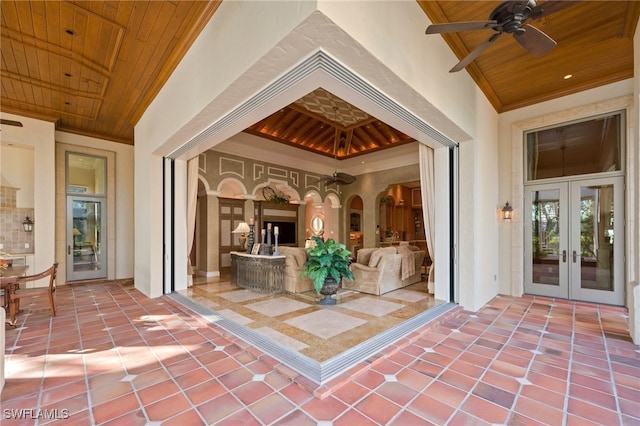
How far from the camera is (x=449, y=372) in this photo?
2.56m

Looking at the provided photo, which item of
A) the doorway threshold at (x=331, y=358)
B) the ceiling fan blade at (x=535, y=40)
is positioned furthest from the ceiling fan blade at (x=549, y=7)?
the doorway threshold at (x=331, y=358)

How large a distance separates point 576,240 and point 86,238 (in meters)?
10.6

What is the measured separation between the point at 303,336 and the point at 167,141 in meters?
3.76

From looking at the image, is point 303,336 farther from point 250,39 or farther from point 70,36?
point 70,36

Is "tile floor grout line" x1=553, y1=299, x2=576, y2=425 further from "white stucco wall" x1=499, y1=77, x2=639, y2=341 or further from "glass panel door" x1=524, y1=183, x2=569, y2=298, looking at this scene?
"white stucco wall" x1=499, y1=77, x2=639, y2=341

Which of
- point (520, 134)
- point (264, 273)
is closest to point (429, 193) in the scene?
point (520, 134)

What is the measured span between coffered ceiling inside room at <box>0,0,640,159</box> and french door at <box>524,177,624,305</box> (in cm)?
183

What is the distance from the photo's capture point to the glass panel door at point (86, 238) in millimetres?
6598

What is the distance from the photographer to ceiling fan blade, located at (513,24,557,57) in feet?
8.30

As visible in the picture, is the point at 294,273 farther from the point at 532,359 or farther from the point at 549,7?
the point at 549,7

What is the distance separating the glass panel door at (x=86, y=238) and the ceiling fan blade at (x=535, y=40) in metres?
8.68

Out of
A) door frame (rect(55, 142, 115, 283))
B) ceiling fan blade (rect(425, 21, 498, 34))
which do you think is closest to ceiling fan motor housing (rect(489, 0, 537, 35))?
ceiling fan blade (rect(425, 21, 498, 34))

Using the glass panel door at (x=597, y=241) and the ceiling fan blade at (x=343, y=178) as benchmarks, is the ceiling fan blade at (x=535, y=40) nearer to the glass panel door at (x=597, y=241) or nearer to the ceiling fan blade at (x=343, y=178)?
the glass panel door at (x=597, y=241)

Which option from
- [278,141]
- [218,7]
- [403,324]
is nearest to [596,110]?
[403,324]
